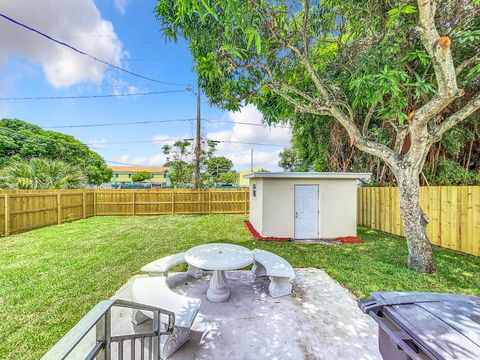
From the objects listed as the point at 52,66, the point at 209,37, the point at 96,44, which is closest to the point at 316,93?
the point at 209,37

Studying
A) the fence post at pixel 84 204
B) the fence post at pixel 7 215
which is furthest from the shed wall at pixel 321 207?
the fence post at pixel 84 204

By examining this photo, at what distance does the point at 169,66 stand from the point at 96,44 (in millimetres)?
3903

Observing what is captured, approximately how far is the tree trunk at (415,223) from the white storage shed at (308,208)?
9.98ft

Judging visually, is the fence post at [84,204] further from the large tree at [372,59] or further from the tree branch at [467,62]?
the tree branch at [467,62]

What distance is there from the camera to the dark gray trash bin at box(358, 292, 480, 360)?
4.24 ft

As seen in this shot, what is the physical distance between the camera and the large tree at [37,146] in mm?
20656

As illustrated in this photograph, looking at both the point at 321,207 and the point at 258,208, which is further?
the point at 258,208

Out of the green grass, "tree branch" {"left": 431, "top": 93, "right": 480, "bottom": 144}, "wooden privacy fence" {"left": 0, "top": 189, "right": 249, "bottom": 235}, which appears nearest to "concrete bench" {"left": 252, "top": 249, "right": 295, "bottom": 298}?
the green grass

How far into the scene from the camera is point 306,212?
781 centimetres

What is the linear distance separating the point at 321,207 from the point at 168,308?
6.32m

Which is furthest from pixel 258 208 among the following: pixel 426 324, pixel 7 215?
pixel 7 215

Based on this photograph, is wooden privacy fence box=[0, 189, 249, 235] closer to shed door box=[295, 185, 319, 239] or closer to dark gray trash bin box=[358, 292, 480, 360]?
shed door box=[295, 185, 319, 239]

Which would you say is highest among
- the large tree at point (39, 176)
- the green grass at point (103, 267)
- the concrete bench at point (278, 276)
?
the large tree at point (39, 176)

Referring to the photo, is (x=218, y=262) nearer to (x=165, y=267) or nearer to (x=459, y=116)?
(x=165, y=267)
